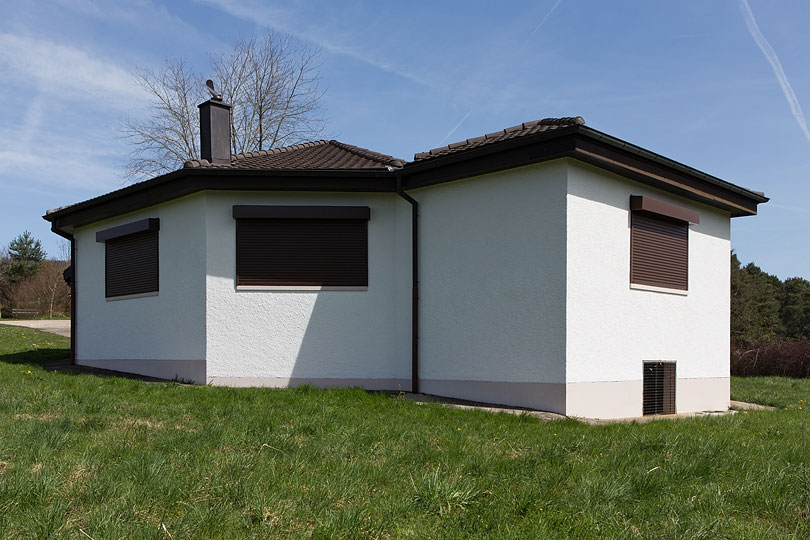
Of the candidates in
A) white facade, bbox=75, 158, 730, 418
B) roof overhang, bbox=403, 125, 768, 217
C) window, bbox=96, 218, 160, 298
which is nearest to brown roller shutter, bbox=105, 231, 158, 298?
window, bbox=96, 218, 160, 298

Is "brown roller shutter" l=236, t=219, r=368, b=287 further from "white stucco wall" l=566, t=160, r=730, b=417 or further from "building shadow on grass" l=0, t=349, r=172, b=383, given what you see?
"white stucco wall" l=566, t=160, r=730, b=417

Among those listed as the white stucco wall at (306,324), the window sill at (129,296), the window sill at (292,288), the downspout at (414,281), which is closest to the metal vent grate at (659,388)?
the downspout at (414,281)

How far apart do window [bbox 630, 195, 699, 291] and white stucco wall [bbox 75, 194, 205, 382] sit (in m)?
7.05

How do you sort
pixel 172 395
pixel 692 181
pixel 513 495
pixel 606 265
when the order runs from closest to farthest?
pixel 513 495 → pixel 172 395 → pixel 606 265 → pixel 692 181

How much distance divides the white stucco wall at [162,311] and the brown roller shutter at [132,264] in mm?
230

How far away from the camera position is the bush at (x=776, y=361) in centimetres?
2133

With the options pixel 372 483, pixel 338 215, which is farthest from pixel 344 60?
pixel 372 483

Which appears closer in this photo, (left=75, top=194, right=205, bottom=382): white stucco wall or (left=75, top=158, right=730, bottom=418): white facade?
(left=75, top=158, right=730, bottom=418): white facade

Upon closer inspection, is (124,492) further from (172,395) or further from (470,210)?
(470,210)

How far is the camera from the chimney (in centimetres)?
1238

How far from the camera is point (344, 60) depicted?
13.9 meters

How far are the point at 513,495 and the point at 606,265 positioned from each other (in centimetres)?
551

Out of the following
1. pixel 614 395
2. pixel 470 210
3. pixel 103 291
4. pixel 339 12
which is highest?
pixel 339 12

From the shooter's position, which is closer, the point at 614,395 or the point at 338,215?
the point at 614,395
